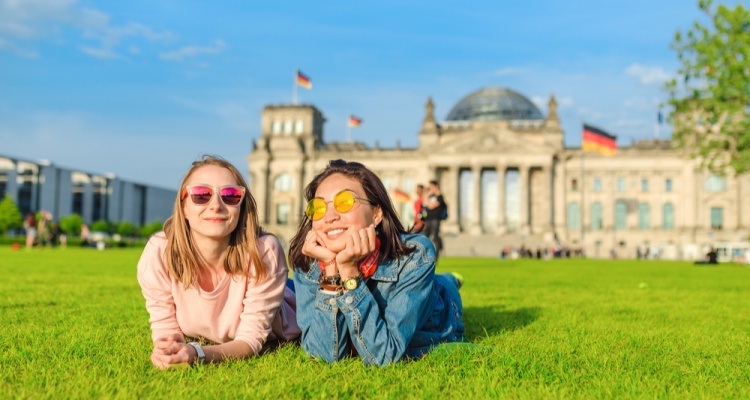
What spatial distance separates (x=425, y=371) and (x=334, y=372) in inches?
22.4

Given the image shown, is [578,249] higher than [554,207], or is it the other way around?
[554,207]

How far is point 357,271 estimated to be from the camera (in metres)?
3.97

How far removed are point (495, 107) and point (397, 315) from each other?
251 feet

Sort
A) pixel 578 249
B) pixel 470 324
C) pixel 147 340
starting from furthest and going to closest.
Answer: pixel 578 249 → pixel 470 324 → pixel 147 340

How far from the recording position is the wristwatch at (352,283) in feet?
12.8

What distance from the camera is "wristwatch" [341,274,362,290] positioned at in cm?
391

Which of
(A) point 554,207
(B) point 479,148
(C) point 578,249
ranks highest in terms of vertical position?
(B) point 479,148

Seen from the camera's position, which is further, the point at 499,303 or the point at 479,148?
the point at 479,148

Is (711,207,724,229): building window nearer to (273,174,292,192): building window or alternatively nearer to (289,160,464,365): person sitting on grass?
(273,174,292,192): building window

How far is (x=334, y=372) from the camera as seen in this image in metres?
4.06

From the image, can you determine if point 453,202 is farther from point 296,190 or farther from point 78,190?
point 78,190

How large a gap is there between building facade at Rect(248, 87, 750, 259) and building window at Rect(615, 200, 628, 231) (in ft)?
0.36

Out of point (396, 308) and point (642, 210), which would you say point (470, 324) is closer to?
point (396, 308)

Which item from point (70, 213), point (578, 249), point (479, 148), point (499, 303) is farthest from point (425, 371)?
point (70, 213)
